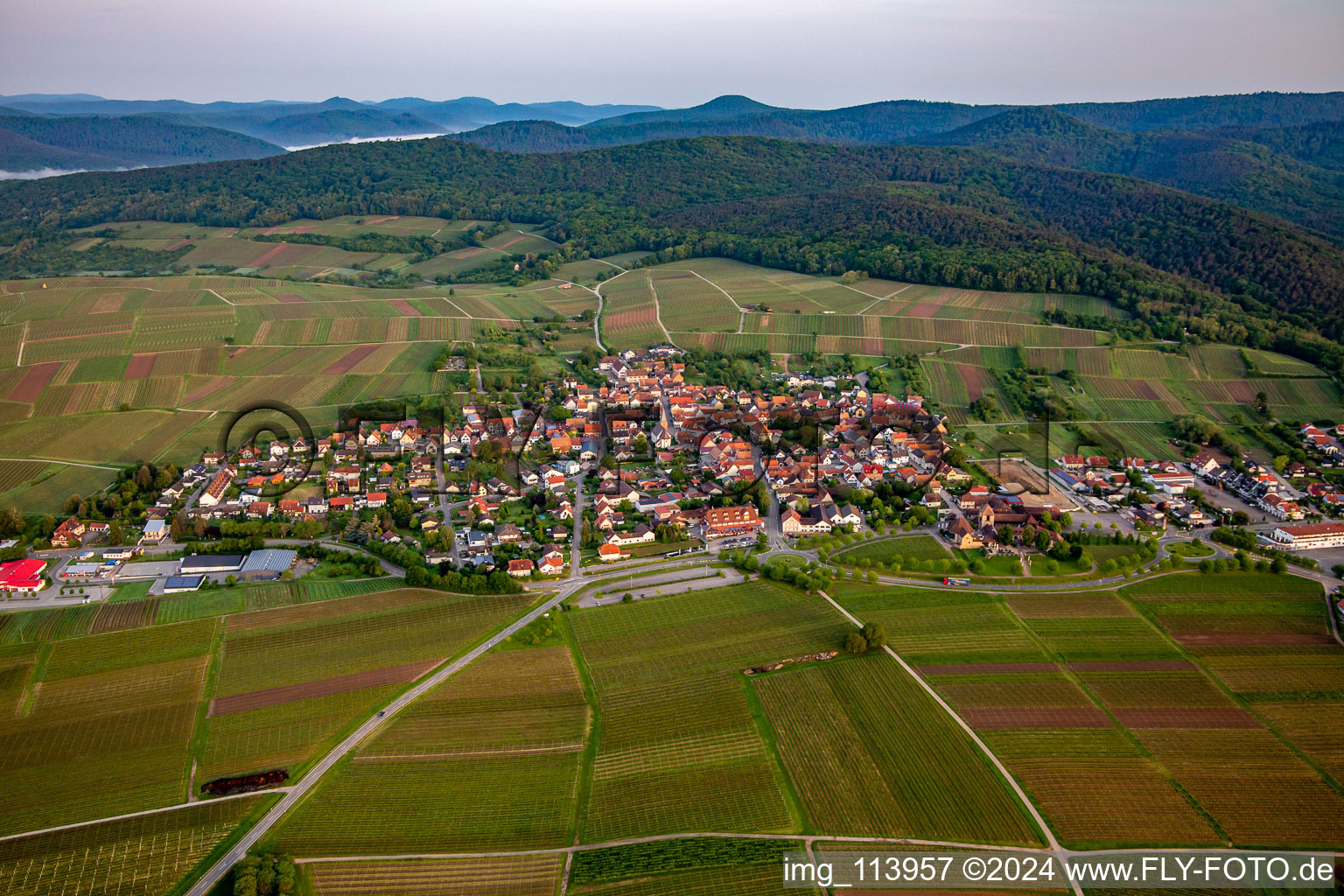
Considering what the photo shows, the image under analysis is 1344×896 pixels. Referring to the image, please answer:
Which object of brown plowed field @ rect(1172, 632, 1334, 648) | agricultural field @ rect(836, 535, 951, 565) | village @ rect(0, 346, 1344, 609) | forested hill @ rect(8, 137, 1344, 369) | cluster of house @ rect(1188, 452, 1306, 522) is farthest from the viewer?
forested hill @ rect(8, 137, 1344, 369)

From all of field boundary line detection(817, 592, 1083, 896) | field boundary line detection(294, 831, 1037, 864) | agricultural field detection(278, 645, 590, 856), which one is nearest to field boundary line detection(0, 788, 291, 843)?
agricultural field detection(278, 645, 590, 856)

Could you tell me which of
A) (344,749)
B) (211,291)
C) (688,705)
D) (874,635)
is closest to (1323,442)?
(874,635)

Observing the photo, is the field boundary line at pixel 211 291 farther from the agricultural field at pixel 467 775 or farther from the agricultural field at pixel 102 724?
the agricultural field at pixel 467 775

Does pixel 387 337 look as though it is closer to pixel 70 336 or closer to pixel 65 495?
pixel 70 336

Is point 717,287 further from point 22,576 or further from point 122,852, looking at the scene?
point 122,852

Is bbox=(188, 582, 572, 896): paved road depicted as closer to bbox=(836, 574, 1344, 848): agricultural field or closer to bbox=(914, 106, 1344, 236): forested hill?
bbox=(836, 574, 1344, 848): agricultural field

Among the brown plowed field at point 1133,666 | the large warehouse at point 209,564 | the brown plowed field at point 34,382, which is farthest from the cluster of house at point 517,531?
the brown plowed field at point 34,382
